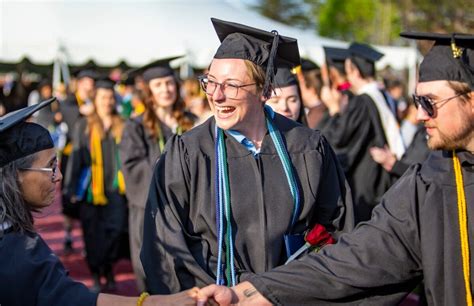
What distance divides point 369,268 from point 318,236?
19.3 inches

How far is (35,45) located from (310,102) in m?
12.9

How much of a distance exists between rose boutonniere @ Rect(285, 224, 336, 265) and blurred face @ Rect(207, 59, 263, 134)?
606 mm

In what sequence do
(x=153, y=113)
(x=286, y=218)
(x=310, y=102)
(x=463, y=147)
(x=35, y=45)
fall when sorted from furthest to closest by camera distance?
(x=35, y=45) → (x=310, y=102) → (x=153, y=113) → (x=286, y=218) → (x=463, y=147)

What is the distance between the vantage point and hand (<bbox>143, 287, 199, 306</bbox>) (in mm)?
3240

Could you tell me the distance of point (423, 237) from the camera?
313 cm

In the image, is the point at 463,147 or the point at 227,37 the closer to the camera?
the point at 463,147

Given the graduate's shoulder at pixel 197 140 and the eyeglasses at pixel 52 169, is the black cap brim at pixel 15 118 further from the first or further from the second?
the graduate's shoulder at pixel 197 140

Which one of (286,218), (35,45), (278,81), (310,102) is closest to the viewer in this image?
(286,218)

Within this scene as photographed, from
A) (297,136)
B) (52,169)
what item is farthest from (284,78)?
(52,169)

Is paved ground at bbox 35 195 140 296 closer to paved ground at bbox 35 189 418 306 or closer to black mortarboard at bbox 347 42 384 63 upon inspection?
paved ground at bbox 35 189 418 306

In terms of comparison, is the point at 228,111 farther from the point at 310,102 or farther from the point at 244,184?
the point at 310,102

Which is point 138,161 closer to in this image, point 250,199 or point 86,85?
point 250,199

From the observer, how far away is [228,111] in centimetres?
372

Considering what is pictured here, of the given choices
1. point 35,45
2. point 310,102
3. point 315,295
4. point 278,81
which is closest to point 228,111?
point 315,295
